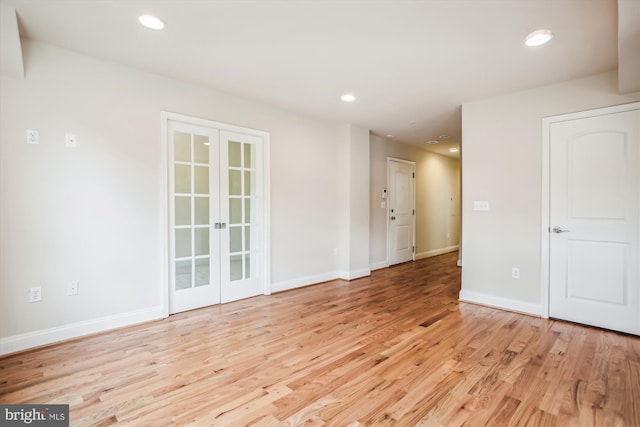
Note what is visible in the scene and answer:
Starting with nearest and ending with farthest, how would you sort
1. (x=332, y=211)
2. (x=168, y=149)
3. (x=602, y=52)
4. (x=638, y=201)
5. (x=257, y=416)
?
(x=257, y=416) < (x=602, y=52) < (x=638, y=201) < (x=168, y=149) < (x=332, y=211)

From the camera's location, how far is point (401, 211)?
6.37 metres

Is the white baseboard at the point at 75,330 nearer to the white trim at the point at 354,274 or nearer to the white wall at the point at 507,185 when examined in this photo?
the white trim at the point at 354,274

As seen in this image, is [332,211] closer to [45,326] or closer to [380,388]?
[380,388]

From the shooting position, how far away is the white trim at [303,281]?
13.9ft

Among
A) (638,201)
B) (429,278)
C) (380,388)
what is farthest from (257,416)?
(429,278)

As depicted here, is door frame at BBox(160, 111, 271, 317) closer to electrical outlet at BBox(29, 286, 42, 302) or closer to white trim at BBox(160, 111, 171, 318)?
white trim at BBox(160, 111, 171, 318)

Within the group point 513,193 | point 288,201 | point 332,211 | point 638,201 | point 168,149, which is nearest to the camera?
point 638,201

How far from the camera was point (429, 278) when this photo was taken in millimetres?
5070

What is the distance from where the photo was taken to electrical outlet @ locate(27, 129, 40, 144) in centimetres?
251

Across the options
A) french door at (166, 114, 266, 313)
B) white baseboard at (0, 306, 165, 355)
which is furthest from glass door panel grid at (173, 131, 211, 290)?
white baseboard at (0, 306, 165, 355)

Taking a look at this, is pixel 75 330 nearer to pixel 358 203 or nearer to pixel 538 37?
pixel 358 203

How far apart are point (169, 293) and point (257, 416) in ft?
6.64

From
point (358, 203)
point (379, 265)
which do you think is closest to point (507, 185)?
point (358, 203)

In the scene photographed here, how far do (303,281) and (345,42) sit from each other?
3193mm
